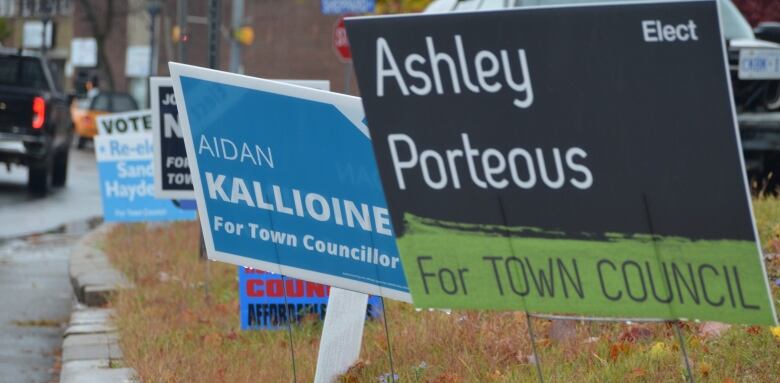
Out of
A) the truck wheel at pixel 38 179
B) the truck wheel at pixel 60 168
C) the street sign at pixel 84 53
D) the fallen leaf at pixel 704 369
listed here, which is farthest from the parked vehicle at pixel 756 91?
the street sign at pixel 84 53

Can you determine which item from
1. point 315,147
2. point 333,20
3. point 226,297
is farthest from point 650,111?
point 333,20

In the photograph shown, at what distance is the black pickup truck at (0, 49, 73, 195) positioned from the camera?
19516mm

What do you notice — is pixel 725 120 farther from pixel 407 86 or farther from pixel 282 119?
pixel 282 119

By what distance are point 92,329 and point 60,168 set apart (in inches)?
608

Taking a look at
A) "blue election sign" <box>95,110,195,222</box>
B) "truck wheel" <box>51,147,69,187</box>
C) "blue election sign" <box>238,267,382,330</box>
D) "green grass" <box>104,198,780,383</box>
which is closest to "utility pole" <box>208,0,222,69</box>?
"blue election sign" <box>95,110,195,222</box>

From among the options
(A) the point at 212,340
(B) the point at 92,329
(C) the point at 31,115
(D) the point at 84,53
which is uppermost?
(A) the point at 212,340

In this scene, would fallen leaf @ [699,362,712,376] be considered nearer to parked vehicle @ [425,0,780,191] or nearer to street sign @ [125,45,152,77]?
parked vehicle @ [425,0,780,191]

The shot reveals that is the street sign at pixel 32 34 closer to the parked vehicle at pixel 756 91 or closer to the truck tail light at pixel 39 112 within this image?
the truck tail light at pixel 39 112

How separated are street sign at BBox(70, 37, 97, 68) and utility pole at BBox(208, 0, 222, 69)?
54.9 meters

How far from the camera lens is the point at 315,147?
→ 484 centimetres

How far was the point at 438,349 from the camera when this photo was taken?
19.6 ft

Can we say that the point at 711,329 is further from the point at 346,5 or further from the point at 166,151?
the point at 346,5

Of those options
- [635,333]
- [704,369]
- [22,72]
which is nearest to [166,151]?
[635,333]

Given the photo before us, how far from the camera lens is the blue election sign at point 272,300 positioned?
701 centimetres
